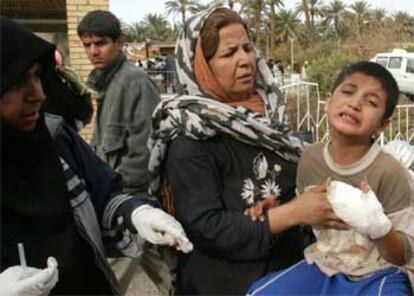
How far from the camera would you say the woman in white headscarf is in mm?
1746

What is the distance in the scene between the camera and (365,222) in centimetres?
149

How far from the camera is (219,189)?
180cm

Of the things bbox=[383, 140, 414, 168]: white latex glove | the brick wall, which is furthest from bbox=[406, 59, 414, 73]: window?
Result: bbox=[383, 140, 414, 168]: white latex glove

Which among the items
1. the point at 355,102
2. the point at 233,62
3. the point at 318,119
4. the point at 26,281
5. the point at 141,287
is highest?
the point at 233,62

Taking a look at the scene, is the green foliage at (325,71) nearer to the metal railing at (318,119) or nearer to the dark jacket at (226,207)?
the metal railing at (318,119)

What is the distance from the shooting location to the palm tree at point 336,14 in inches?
1911

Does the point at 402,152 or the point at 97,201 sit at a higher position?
the point at 402,152

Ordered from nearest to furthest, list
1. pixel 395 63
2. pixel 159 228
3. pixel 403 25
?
1. pixel 159 228
2. pixel 395 63
3. pixel 403 25

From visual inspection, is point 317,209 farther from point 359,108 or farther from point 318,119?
point 318,119

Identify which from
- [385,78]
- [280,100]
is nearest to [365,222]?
[385,78]

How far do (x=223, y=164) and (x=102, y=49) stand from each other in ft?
7.01

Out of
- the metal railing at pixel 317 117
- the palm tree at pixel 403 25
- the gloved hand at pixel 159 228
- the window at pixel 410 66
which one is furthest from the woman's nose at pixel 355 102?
the palm tree at pixel 403 25

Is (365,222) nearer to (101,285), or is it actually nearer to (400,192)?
(400,192)

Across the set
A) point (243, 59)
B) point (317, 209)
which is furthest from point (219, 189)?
point (243, 59)
